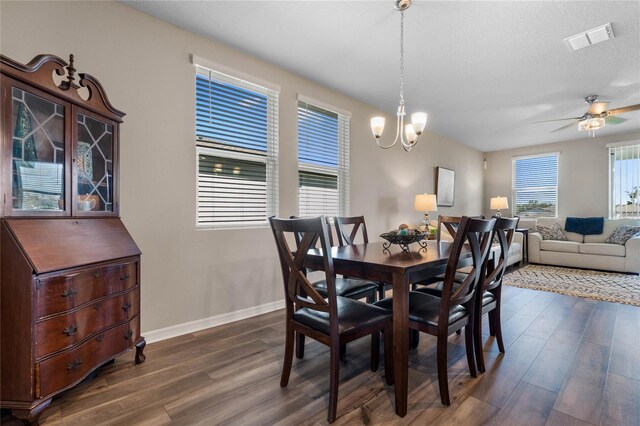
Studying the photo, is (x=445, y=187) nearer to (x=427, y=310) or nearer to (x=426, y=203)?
(x=426, y=203)

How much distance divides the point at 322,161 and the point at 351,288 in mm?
1868

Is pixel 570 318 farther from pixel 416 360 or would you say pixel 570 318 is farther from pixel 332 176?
pixel 332 176

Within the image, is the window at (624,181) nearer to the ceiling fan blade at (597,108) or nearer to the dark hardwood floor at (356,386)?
the ceiling fan blade at (597,108)

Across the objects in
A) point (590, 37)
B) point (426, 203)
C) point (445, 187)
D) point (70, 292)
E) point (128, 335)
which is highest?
point (590, 37)

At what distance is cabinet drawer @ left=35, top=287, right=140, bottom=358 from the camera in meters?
1.42

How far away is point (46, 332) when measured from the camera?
142 cm

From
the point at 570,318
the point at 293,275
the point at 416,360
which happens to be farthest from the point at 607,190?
the point at 293,275

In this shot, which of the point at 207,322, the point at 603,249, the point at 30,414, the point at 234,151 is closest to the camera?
the point at 30,414

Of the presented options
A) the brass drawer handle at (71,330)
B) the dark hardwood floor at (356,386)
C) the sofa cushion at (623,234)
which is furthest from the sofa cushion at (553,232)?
the brass drawer handle at (71,330)

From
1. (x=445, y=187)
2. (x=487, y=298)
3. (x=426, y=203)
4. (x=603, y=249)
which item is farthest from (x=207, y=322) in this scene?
(x=603, y=249)

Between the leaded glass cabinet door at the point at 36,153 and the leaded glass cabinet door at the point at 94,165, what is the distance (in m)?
0.08

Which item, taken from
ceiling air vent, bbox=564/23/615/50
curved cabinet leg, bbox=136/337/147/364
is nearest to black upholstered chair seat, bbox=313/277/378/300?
curved cabinet leg, bbox=136/337/147/364

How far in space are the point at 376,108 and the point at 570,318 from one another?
133 inches

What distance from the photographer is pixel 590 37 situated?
2.61 metres
